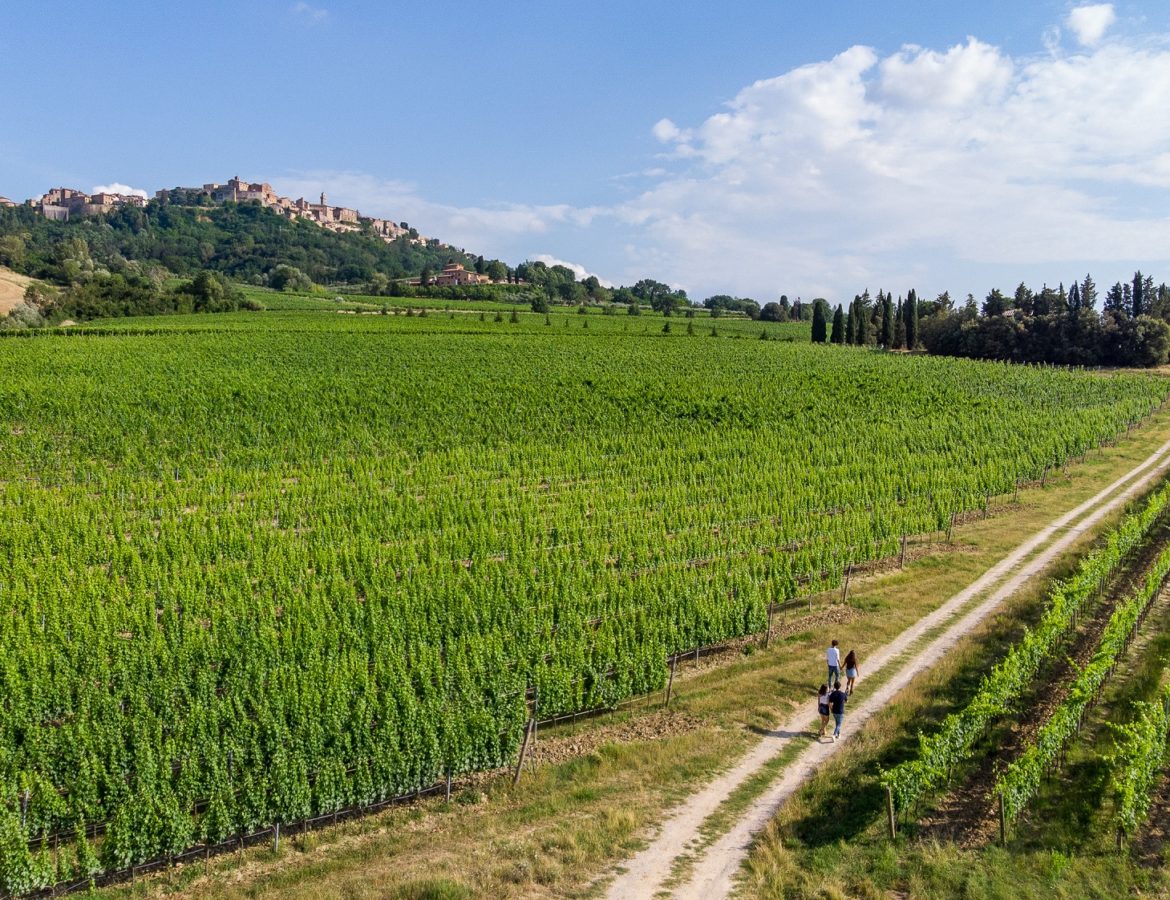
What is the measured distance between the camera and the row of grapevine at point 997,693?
1340 centimetres

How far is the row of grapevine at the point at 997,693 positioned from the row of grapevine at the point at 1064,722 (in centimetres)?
87

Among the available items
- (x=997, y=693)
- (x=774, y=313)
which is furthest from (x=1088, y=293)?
(x=997, y=693)

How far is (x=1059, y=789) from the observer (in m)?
14.4

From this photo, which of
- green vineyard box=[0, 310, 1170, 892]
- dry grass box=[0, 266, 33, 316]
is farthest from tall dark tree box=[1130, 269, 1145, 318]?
dry grass box=[0, 266, 33, 316]

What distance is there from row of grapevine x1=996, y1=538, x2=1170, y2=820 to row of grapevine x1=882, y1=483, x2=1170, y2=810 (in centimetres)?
87

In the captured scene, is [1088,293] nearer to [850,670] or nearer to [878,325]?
[878,325]

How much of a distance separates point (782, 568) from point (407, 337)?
6704 centimetres

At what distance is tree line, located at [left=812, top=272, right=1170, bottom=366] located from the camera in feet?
288

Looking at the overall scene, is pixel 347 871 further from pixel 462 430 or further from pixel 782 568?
→ pixel 462 430

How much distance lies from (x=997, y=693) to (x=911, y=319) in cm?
10349

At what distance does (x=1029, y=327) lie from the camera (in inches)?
3676

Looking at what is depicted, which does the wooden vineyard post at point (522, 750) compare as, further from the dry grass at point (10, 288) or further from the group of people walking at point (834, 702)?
the dry grass at point (10, 288)

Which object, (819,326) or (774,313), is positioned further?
(774,313)

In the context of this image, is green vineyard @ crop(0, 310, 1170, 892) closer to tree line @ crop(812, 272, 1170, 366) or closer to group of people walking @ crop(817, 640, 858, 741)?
group of people walking @ crop(817, 640, 858, 741)
